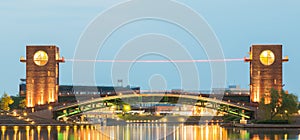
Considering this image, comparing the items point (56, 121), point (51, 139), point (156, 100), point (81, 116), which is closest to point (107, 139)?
point (51, 139)

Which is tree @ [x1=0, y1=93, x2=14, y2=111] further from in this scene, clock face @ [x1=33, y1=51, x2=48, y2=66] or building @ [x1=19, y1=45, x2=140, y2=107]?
clock face @ [x1=33, y1=51, x2=48, y2=66]

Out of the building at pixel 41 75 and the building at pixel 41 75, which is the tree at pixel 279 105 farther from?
the building at pixel 41 75

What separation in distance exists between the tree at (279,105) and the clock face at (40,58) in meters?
39.2

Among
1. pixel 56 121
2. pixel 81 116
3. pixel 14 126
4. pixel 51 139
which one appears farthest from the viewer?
pixel 81 116

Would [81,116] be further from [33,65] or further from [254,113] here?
[254,113]

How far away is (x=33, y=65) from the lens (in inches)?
5394

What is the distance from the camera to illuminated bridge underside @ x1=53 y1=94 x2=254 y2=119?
132500 millimetres

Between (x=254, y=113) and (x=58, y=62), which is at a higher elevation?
(x=58, y=62)

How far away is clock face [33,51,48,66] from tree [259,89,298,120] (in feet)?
128

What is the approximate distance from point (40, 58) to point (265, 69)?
39.1 metres

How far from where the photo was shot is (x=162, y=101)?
13888 centimetres

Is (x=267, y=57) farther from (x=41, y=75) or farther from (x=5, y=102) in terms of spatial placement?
(x=5, y=102)

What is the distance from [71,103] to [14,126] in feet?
67.8

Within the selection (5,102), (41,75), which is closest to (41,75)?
(41,75)
